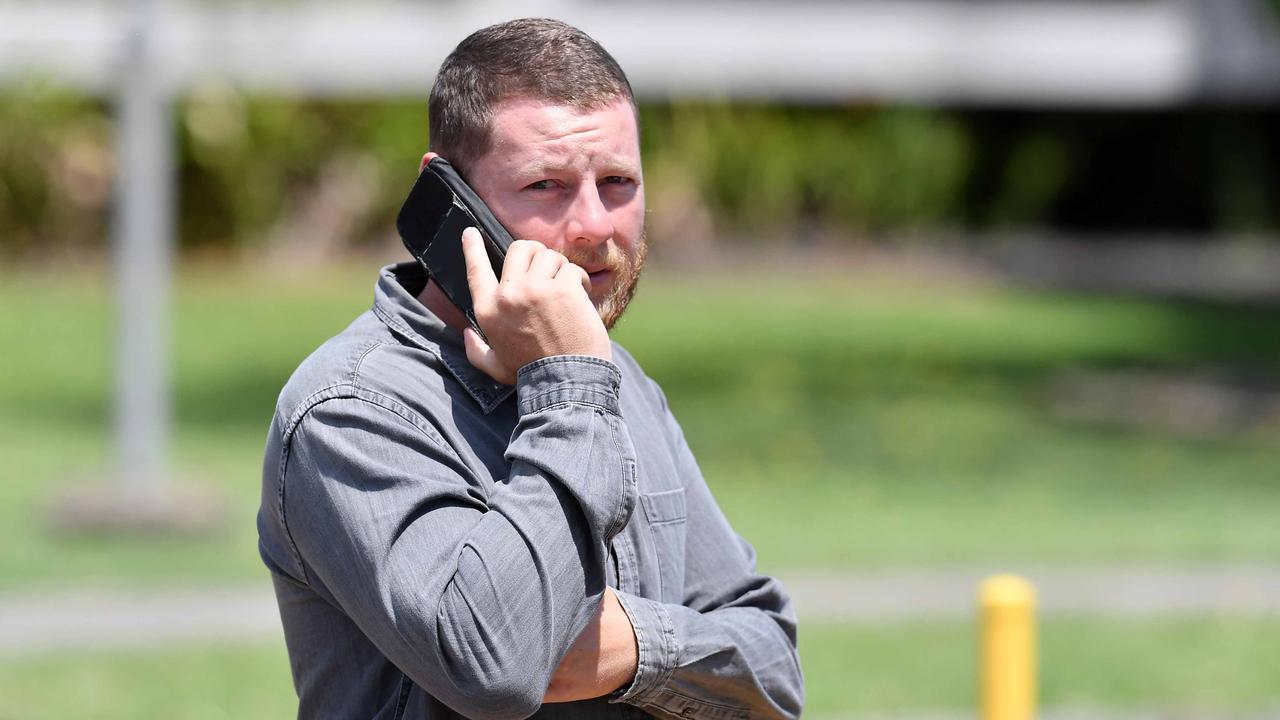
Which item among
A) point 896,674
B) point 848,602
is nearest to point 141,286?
point 848,602

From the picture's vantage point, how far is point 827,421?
15.0 meters

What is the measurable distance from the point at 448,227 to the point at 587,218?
0.20 m

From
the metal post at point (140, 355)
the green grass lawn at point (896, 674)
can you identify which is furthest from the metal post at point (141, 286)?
the green grass lawn at point (896, 674)

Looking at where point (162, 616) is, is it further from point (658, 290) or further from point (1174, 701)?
point (658, 290)

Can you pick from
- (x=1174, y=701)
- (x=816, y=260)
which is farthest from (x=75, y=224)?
(x=1174, y=701)

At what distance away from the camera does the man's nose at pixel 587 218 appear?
2.41 m

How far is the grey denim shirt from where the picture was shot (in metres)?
2.17

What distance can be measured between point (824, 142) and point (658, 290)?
5.40m

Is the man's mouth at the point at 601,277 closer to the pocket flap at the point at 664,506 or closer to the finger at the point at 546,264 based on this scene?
the finger at the point at 546,264

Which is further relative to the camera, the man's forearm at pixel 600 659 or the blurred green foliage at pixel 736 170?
the blurred green foliage at pixel 736 170

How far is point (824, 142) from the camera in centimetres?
2869

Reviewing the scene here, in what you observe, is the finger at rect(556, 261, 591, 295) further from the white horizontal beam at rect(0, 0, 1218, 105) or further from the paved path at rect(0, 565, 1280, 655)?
the white horizontal beam at rect(0, 0, 1218, 105)

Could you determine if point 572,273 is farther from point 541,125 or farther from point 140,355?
point 140,355

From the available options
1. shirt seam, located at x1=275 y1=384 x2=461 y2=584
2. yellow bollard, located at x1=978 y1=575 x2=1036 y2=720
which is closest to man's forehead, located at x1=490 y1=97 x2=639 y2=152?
shirt seam, located at x1=275 y1=384 x2=461 y2=584
